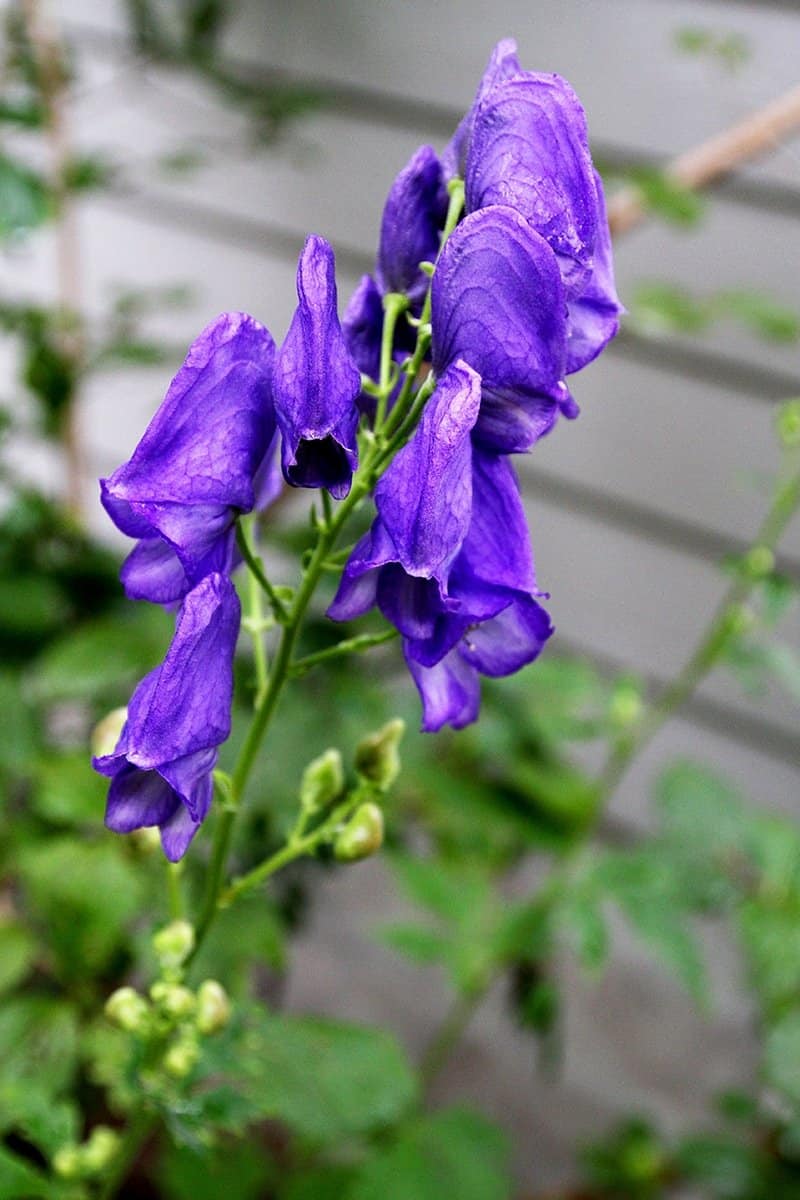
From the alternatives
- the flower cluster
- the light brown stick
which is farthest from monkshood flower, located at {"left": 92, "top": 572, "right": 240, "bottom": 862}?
the light brown stick

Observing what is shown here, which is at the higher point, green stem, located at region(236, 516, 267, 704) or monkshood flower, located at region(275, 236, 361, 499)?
monkshood flower, located at region(275, 236, 361, 499)

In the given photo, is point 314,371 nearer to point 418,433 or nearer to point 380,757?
point 418,433

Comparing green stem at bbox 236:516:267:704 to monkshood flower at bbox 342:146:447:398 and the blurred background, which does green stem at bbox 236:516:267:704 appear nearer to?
monkshood flower at bbox 342:146:447:398

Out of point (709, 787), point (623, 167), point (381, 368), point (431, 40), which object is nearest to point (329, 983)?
point (709, 787)

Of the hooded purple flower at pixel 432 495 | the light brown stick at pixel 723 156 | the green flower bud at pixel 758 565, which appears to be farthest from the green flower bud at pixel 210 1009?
the light brown stick at pixel 723 156

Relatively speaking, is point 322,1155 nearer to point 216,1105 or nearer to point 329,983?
point 329,983

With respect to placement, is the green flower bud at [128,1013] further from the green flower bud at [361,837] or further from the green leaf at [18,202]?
the green leaf at [18,202]
